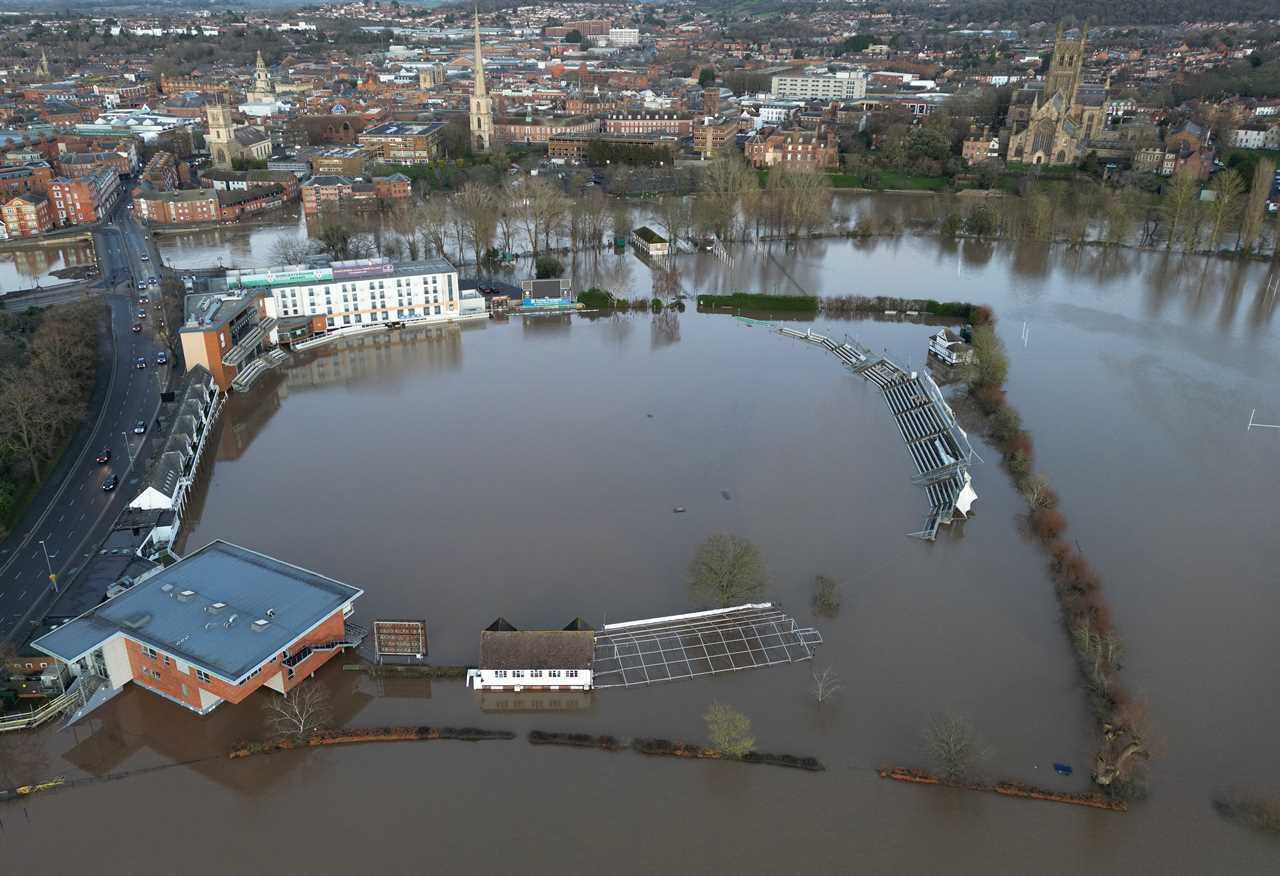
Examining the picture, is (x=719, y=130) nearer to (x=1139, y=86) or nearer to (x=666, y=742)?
(x=1139, y=86)

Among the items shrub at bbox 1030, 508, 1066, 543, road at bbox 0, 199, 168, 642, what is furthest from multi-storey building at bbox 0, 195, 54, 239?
shrub at bbox 1030, 508, 1066, 543

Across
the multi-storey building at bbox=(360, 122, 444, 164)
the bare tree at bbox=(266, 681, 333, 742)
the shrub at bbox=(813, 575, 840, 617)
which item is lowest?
the bare tree at bbox=(266, 681, 333, 742)

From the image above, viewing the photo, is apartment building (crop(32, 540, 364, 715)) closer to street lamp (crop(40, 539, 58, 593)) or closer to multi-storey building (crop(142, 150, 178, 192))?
street lamp (crop(40, 539, 58, 593))

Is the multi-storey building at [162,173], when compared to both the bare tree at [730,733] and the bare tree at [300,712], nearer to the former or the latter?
the bare tree at [300,712]

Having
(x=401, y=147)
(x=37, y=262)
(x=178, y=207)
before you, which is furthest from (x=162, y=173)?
(x=37, y=262)

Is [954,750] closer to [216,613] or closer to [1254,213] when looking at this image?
[216,613]

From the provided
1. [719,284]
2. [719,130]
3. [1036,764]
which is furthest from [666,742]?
[719,130]

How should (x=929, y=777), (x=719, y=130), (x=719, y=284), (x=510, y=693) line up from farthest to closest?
(x=719, y=130) → (x=719, y=284) → (x=510, y=693) → (x=929, y=777)
